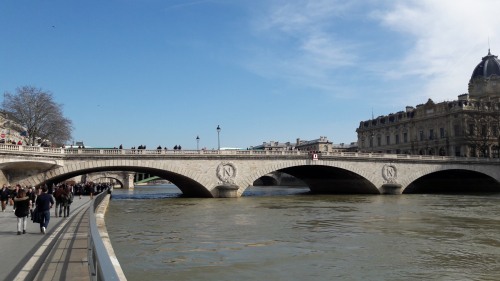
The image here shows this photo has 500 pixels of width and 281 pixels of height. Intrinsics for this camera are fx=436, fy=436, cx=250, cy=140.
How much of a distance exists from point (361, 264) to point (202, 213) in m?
16.5

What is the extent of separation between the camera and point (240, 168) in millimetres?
45125

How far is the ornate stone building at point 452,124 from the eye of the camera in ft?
233

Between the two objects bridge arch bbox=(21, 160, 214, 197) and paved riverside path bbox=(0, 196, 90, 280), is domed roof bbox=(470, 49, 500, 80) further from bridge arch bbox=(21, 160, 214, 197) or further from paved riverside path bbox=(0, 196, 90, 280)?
paved riverside path bbox=(0, 196, 90, 280)

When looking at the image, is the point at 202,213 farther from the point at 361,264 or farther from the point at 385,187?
the point at 385,187

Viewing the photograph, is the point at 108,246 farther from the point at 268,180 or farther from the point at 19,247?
the point at 268,180

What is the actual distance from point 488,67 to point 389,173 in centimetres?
4152

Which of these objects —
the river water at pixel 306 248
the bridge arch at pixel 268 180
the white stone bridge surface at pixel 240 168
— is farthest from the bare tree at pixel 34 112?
the bridge arch at pixel 268 180

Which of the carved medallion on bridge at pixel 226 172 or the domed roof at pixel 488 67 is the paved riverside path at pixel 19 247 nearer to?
the carved medallion on bridge at pixel 226 172

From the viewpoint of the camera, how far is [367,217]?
26.3 m

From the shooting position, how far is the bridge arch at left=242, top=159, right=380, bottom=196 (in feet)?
156

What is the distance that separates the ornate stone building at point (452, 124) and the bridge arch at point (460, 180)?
18.6 ft

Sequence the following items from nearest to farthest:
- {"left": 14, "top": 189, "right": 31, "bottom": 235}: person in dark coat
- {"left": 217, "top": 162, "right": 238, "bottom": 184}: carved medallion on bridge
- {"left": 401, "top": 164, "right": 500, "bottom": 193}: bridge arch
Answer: {"left": 14, "top": 189, "right": 31, "bottom": 235}: person in dark coat
{"left": 217, "top": 162, "right": 238, "bottom": 184}: carved medallion on bridge
{"left": 401, "top": 164, "right": 500, "bottom": 193}: bridge arch

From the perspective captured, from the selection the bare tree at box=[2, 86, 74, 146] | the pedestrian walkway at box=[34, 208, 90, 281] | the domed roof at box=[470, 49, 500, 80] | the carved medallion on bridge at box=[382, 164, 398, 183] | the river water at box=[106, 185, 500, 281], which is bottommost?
the river water at box=[106, 185, 500, 281]

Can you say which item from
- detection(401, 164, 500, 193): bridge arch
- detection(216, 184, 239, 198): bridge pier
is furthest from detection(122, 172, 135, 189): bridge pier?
detection(216, 184, 239, 198): bridge pier
